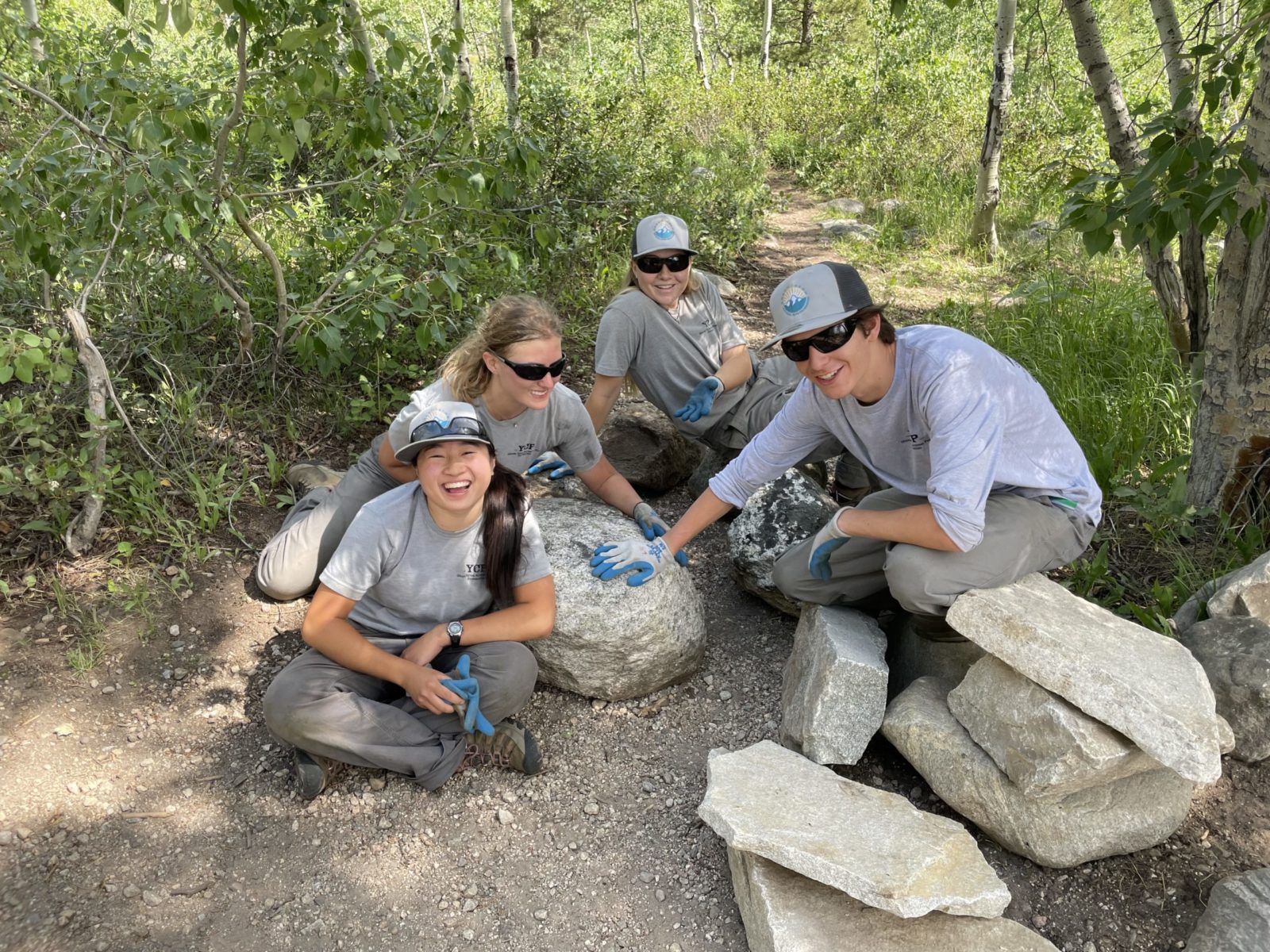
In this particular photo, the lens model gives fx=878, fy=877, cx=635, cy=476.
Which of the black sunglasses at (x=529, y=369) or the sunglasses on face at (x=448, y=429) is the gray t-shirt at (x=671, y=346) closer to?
the black sunglasses at (x=529, y=369)

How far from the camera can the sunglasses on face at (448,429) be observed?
252 cm

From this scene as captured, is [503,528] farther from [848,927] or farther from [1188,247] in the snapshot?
[1188,247]

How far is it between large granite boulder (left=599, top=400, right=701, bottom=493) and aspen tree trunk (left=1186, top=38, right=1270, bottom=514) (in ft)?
7.37

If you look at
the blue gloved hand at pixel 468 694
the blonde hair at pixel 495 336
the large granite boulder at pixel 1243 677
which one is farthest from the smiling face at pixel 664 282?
the large granite boulder at pixel 1243 677

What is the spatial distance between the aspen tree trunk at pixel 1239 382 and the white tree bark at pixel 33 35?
4795 millimetres

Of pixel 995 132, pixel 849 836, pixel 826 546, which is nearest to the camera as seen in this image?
pixel 849 836

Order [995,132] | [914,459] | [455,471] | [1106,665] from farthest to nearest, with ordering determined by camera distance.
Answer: [995,132] < [914,459] < [455,471] < [1106,665]

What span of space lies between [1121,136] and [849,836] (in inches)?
143

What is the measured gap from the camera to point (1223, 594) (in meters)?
2.87

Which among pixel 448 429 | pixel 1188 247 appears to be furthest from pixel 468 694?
pixel 1188 247

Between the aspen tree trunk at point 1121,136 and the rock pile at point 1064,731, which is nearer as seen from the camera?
the rock pile at point 1064,731

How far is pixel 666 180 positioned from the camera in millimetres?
7461

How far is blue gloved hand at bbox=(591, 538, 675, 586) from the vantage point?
3088 millimetres

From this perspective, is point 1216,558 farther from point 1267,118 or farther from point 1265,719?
point 1267,118
